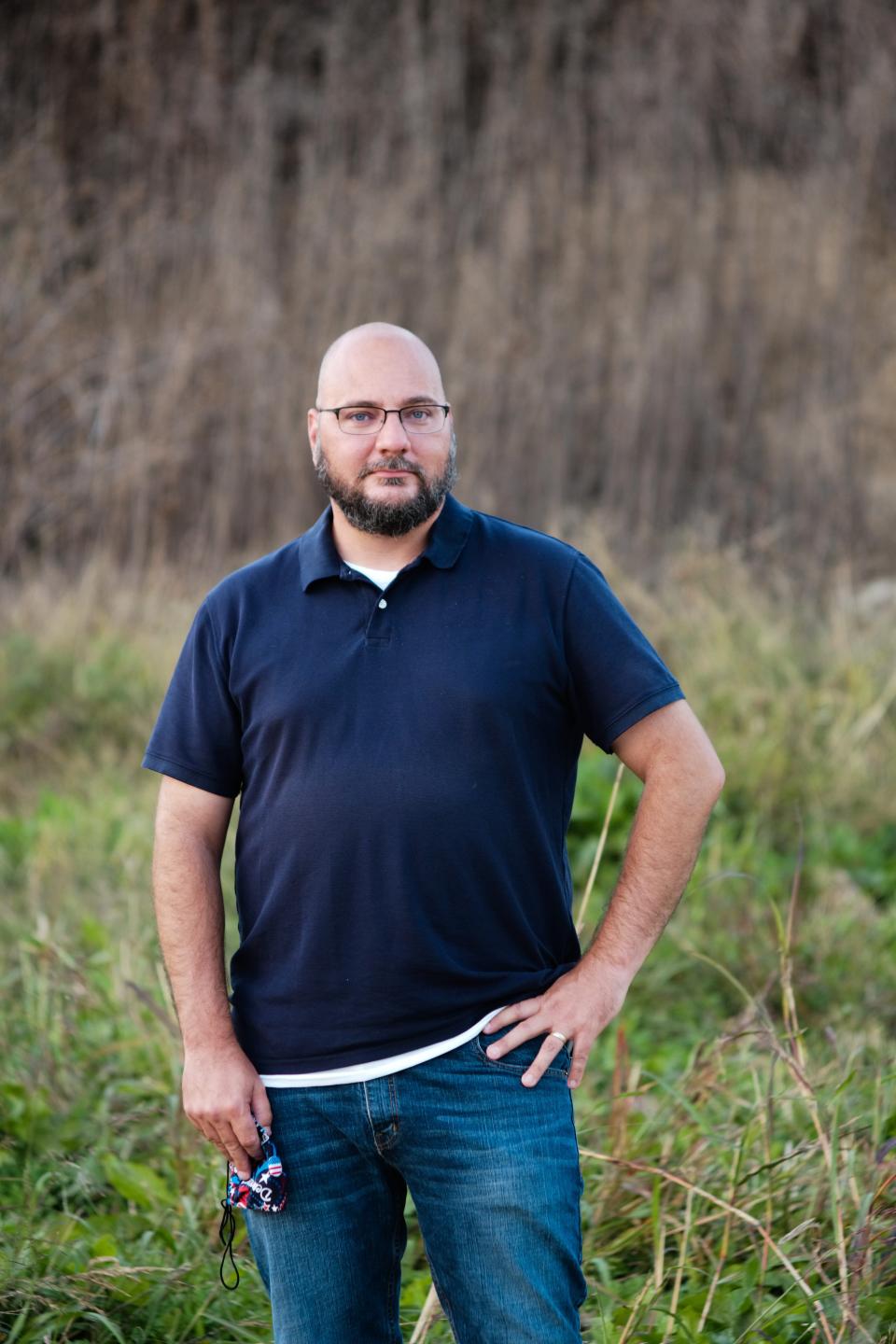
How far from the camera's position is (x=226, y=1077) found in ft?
7.07

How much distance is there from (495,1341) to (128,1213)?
1.29m

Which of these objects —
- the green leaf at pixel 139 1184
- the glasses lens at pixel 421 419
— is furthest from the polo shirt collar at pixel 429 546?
the green leaf at pixel 139 1184

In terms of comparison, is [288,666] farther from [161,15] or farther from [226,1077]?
[161,15]

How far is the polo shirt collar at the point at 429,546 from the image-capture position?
2.26m

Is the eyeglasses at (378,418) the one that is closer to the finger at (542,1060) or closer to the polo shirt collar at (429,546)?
the polo shirt collar at (429,546)

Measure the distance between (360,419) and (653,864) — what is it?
2.93ft

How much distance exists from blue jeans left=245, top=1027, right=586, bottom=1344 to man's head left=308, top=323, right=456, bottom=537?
87 centimetres

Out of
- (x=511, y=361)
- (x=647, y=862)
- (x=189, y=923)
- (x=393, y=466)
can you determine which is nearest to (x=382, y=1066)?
(x=189, y=923)

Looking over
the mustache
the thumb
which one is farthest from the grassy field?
the mustache

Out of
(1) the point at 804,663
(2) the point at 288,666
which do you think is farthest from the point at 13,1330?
(1) the point at 804,663

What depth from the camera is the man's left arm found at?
217cm

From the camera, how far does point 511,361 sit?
31.3 ft

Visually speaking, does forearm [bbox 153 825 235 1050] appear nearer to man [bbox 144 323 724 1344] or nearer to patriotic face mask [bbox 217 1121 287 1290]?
man [bbox 144 323 724 1344]

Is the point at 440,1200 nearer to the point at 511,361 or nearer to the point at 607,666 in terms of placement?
the point at 607,666
